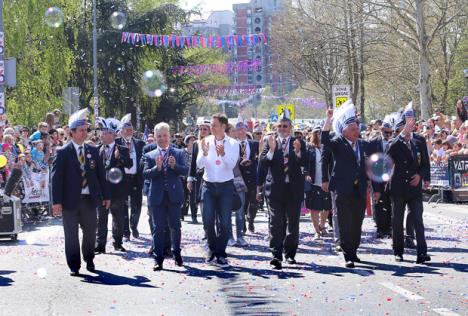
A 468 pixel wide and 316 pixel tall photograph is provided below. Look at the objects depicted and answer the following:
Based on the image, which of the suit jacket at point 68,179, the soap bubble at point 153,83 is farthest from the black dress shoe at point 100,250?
the soap bubble at point 153,83

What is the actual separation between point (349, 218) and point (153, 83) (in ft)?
123

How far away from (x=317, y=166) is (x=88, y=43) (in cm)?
3605

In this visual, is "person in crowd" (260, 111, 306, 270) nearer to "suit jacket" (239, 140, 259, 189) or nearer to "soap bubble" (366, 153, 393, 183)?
"soap bubble" (366, 153, 393, 183)

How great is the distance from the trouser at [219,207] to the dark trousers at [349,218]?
136 cm

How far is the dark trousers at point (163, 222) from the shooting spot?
36.6ft

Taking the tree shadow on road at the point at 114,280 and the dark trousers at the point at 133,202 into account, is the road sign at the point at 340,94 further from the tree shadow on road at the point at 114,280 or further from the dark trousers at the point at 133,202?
the tree shadow on road at the point at 114,280

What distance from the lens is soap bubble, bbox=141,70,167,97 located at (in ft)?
154

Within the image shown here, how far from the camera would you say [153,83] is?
4812 cm

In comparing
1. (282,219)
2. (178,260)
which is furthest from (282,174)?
(178,260)

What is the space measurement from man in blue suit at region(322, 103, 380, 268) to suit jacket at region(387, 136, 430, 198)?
1.59 feet

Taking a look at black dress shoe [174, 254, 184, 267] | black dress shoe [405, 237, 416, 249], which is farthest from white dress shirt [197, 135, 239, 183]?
black dress shoe [405, 237, 416, 249]

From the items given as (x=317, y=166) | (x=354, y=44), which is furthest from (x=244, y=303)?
(x=354, y=44)

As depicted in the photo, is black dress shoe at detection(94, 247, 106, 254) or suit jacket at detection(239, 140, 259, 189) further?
suit jacket at detection(239, 140, 259, 189)

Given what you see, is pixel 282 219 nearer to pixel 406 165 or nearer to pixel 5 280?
pixel 406 165
